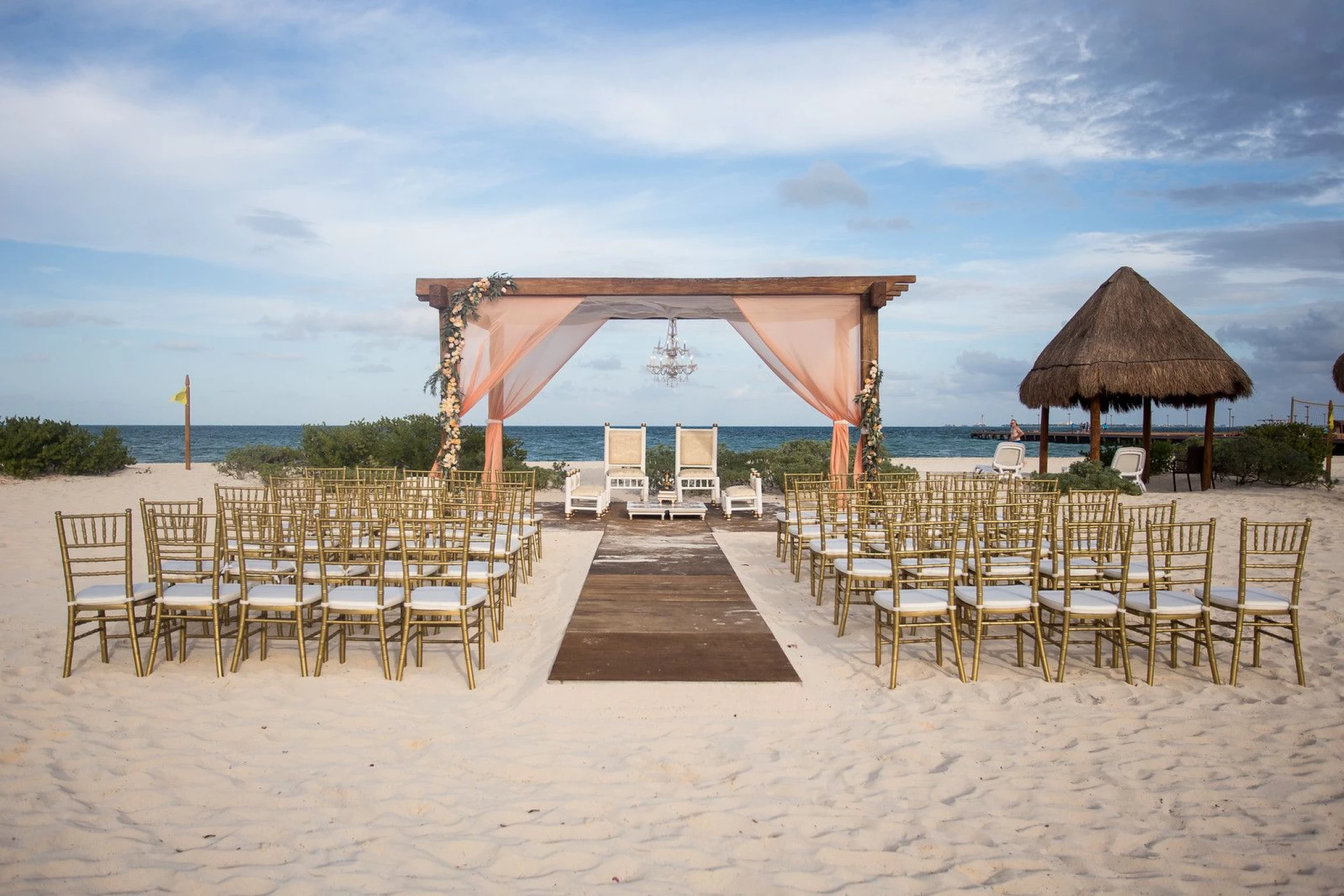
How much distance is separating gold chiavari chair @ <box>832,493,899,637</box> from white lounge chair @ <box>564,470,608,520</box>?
472cm

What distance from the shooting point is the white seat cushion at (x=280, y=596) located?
4.04 m

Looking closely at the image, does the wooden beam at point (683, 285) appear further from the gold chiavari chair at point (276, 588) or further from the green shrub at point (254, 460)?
the green shrub at point (254, 460)

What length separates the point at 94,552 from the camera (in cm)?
719

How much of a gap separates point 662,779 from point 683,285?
6.85 m

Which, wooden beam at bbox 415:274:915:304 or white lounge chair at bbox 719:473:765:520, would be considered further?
white lounge chair at bbox 719:473:765:520

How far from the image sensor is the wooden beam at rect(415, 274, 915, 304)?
8969mm

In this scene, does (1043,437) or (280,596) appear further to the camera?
(1043,437)

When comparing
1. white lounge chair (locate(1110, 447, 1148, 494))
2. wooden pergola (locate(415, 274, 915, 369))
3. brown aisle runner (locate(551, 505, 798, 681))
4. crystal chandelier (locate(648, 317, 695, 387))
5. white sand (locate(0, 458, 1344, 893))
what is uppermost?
wooden pergola (locate(415, 274, 915, 369))

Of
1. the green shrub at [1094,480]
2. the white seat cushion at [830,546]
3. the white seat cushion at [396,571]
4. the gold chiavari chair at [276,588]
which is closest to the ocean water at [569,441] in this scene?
the green shrub at [1094,480]

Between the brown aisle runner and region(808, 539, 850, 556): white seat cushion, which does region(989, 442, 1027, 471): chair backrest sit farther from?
region(808, 539, 850, 556): white seat cushion

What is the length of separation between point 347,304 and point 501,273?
8.67 meters

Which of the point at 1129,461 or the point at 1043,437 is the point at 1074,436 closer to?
the point at 1043,437

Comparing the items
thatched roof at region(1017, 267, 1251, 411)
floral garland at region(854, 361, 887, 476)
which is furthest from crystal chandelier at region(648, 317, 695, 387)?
thatched roof at region(1017, 267, 1251, 411)

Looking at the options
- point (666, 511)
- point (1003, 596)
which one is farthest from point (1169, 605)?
point (666, 511)
